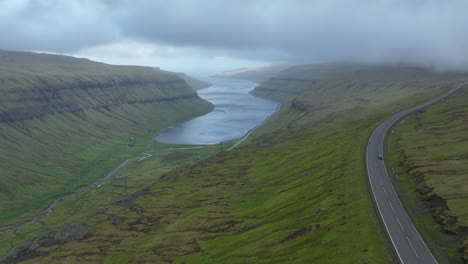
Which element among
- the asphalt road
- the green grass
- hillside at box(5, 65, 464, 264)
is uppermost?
the green grass

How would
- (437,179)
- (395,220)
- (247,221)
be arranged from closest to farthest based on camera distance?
(395,220) < (437,179) < (247,221)

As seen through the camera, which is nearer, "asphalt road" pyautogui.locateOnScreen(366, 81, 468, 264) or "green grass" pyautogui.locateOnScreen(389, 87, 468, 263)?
"asphalt road" pyautogui.locateOnScreen(366, 81, 468, 264)

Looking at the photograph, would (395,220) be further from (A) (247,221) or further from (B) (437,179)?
(A) (247,221)

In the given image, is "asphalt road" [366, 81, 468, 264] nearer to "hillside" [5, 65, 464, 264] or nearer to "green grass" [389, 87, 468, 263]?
"green grass" [389, 87, 468, 263]

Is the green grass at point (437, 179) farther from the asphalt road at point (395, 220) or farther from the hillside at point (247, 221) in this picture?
the hillside at point (247, 221)

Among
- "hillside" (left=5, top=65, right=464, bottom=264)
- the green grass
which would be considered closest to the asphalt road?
the green grass

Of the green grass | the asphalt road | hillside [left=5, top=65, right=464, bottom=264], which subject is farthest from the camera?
hillside [left=5, top=65, right=464, bottom=264]

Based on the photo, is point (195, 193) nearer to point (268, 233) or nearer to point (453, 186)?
point (268, 233)

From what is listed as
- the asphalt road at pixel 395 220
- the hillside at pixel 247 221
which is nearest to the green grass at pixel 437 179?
the asphalt road at pixel 395 220

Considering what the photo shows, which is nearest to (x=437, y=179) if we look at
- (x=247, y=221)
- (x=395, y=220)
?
(x=395, y=220)
